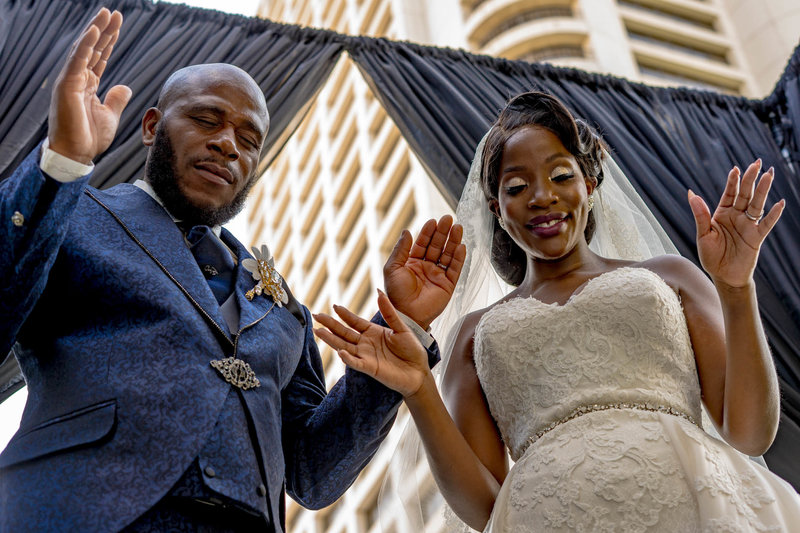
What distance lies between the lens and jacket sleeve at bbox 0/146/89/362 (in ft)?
4.83

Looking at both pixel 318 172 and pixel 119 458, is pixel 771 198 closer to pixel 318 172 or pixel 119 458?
pixel 119 458

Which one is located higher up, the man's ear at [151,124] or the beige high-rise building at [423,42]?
the beige high-rise building at [423,42]

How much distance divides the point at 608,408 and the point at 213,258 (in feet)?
3.22

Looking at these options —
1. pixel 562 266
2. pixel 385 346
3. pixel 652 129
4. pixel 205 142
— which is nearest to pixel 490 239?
pixel 562 266

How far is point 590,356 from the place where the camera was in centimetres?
217

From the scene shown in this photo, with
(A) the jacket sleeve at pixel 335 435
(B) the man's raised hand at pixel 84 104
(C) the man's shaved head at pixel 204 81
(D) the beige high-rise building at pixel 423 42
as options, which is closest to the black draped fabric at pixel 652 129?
(C) the man's shaved head at pixel 204 81

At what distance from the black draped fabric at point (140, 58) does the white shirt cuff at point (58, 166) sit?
1.75m

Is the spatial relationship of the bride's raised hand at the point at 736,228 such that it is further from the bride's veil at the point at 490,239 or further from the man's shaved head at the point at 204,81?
the man's shaved head at the point at 204,81

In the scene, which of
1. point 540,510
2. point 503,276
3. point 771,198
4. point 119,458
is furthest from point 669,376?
point 771,198

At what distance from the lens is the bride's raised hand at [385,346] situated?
1.81 metres

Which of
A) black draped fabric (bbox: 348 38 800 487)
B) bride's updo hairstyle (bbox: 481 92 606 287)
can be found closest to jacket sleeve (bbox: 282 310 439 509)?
bride's updo hairstyle (bbox: 481 92 606 287)

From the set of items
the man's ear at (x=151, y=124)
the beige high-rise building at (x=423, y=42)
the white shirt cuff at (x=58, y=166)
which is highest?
the beige high-rise building at (x=423, y=42)

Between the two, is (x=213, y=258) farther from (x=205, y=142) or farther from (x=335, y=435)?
(x=335, y=435)

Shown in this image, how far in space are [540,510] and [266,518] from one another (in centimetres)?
69
